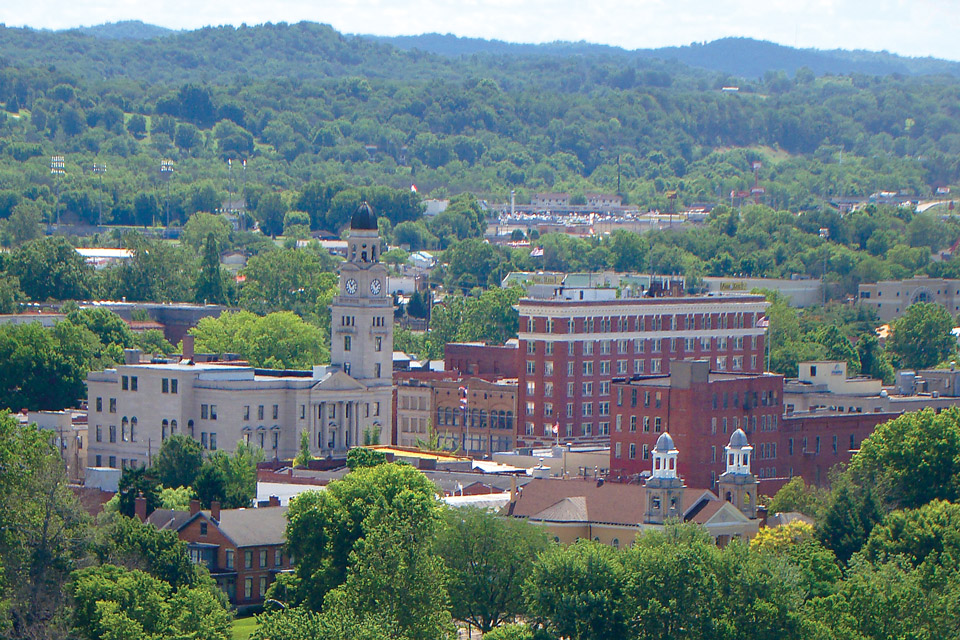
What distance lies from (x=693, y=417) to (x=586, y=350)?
105 ft

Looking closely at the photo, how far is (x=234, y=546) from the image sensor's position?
354ft

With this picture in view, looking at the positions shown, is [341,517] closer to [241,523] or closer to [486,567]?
[486,567]

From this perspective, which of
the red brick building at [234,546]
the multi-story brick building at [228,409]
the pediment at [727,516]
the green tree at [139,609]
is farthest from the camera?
the multi-story brick building at [228,409]

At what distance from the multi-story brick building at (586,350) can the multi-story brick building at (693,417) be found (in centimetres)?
2367

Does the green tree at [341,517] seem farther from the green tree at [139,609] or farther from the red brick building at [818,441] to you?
the red brick building at [818,441]

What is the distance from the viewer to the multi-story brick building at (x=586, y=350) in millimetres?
159000

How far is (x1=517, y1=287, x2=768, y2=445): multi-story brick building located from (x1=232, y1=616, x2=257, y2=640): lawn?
5129cm

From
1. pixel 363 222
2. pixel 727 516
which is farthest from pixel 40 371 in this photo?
pixel 727 516

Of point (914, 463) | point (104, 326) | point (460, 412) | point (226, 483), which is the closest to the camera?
point (226, 483)

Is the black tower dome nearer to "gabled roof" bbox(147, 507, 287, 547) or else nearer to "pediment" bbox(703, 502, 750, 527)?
"gabled roof" bbox(147, 507, 287, 547)

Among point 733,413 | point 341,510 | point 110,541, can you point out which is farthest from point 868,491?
point 110,541

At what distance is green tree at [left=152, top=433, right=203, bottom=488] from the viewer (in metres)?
123

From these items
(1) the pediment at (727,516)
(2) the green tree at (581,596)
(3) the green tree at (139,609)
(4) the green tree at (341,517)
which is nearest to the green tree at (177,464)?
(4) the green tree at (341,517)

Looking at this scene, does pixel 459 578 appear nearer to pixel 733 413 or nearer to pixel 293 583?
pixel 293 583
